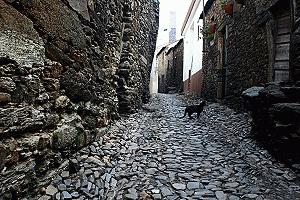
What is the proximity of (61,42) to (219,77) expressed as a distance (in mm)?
6655

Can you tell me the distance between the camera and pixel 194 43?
14156mm

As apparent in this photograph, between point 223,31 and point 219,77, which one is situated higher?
point 223,31

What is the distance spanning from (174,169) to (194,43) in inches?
460

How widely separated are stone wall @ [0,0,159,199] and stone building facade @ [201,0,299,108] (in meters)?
2.89

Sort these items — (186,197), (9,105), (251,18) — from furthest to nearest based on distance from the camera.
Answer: (251,18), (186,197), (9,105)

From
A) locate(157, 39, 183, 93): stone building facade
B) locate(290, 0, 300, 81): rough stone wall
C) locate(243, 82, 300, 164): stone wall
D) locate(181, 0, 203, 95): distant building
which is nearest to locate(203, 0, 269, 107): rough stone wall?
locate(290, 0, 300, 81): rough stone wall

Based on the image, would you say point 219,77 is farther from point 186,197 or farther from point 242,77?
point 186,197

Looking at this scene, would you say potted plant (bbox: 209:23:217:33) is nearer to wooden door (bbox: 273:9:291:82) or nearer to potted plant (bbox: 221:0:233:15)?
potted plant (bbox: 221:0:233:15)

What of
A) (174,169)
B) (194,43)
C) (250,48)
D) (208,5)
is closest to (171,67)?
(194,43)

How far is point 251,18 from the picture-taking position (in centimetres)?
610

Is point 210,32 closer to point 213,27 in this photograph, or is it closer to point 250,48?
point 213,27

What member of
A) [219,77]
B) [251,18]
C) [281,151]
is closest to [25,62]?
[281,151]

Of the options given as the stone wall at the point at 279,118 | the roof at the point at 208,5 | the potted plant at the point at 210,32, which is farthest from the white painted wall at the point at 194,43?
the stone wall at the point at 279,118

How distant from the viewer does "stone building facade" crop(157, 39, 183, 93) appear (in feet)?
62.5
